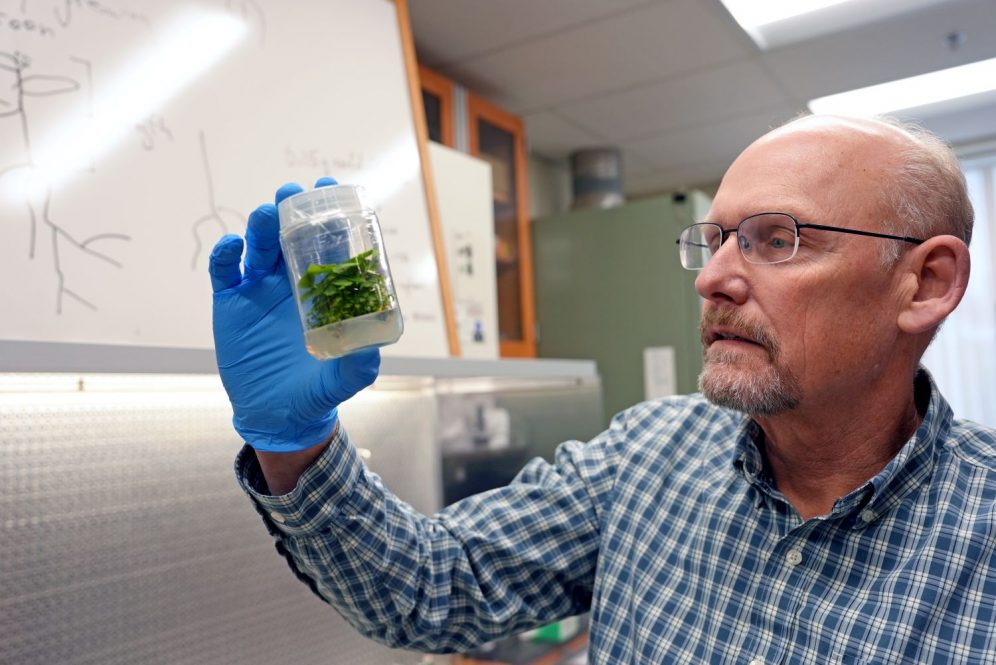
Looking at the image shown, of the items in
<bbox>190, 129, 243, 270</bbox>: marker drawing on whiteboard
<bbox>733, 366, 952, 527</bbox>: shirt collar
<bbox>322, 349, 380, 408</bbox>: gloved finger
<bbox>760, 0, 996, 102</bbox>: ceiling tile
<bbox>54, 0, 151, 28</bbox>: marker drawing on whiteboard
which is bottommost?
<bbox>733, 366, 952, 527</bbox>: shirt collar

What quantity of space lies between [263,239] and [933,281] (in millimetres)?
810

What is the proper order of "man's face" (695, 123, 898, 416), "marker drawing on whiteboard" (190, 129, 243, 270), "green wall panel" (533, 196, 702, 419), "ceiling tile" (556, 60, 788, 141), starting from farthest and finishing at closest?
"green wall panel" (533, 196, 702, 419) → "ceiling tile" (556, 60, 788, 141) → "marker drawing on whiteboard" (190, 129, 243, 270) → "man's face" (695, 123, 898, 416)

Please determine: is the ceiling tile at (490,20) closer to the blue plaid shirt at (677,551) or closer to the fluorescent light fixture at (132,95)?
the fluorescent light fixture at (132,95)

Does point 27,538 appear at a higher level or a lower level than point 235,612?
higher

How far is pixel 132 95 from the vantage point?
1.09 m

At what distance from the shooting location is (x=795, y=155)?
0.92 meters

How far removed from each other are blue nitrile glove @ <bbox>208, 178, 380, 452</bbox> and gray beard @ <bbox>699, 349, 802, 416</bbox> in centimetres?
45

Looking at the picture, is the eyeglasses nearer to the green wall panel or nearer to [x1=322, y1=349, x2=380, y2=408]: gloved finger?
[x1=322, y1=349, x2=380, y2=408]: gloved finger

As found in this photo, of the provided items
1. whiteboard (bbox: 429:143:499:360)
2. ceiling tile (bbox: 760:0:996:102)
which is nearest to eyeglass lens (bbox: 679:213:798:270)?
whiteboard (bbox: 429:143:499:360)

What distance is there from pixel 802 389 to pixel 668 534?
0.27 metres

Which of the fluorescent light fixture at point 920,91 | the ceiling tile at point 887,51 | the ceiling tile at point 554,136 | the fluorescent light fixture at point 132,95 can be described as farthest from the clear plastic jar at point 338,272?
the fluorescent light fixture at point 920,91

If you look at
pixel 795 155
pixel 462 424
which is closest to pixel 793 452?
pixel 795 155

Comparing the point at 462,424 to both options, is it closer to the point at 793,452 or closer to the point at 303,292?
the point at 793,452

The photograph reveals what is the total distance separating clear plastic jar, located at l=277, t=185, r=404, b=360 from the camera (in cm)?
67
